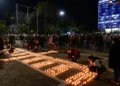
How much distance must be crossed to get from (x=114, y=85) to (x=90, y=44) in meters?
15.9

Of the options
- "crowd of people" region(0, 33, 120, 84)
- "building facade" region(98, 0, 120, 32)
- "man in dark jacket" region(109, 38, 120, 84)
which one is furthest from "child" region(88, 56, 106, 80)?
"building facade" region(98, 0, 120, 32)

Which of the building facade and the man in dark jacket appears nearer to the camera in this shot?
the man in dark jacket

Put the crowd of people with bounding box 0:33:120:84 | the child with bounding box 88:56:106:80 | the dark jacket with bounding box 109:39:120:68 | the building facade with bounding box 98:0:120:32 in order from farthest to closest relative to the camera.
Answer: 1. the building facade with bounding box 98:0:120:32
2. the child with bounding box 88:56:106:80
3. the crowd of people with bounding box 0:33:120:84
4. the dark jacket with bounding box 109:39:120:68

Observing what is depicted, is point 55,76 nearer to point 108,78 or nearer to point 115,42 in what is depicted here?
point 108,78

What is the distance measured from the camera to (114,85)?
7.65 metres

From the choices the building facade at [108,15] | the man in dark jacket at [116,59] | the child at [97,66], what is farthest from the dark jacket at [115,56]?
the building facade at [108,15]

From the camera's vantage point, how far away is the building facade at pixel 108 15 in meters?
134

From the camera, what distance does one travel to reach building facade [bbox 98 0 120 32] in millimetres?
133775

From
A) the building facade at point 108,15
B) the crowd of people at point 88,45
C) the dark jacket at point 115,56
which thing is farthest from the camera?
the building facade at point 108,15

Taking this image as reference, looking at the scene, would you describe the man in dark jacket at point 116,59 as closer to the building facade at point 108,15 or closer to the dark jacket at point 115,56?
the dark jacket at point 115,56

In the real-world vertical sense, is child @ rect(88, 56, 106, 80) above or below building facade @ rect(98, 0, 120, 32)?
below

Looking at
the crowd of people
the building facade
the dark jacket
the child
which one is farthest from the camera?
the building facade

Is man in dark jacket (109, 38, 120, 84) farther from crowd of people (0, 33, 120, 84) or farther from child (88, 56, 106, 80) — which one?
child (88, 56, 106, 80)

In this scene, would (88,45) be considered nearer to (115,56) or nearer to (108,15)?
(115,56)
